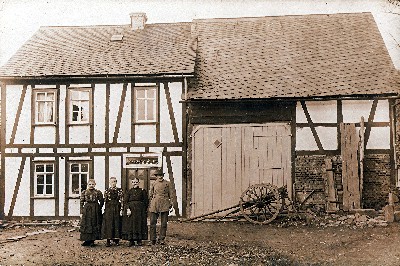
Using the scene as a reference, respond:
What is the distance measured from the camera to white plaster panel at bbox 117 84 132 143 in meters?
15.3

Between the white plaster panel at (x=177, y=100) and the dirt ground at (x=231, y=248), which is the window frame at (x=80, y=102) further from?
the dirt ground at (x=231, y=248)

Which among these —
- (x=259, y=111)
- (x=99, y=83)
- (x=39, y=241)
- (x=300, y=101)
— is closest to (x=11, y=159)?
(x=99, y=83)

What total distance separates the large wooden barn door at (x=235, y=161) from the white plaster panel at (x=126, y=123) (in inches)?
91.4

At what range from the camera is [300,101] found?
14.6 meters

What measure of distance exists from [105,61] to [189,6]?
6394mm

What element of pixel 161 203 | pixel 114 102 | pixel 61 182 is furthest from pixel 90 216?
pixel 114 102

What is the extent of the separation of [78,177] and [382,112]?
33.8ft

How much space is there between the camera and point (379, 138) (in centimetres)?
1434

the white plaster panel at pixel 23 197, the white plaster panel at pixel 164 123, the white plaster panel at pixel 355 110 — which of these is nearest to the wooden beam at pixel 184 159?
the white plaster panel at pixel 164 123

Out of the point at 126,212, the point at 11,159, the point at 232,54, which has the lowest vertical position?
the point at 126,212

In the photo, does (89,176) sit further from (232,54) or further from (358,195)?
(358,195)

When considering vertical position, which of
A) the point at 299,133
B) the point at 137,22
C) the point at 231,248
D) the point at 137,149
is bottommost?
the point at 231,248

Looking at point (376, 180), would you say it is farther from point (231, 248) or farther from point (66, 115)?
point (66, 115)

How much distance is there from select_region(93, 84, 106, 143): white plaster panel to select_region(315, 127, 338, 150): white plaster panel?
23.9ft
